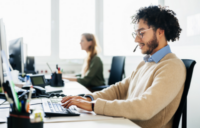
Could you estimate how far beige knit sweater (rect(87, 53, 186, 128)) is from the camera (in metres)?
0.88

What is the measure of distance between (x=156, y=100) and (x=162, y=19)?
0.54m

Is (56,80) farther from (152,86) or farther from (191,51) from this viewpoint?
(191,51)

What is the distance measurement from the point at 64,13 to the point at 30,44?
2.77 feet

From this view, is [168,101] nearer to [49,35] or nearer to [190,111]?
[190,111]

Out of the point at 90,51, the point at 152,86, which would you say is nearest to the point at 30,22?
the point at 90,51

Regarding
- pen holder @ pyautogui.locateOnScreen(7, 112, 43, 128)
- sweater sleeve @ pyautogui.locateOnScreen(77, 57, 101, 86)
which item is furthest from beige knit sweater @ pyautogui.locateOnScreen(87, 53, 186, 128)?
sweater sleeve @ pyautogui.locateOnScreen(77, 57, 101, 86)

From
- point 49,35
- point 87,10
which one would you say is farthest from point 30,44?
point 87,10

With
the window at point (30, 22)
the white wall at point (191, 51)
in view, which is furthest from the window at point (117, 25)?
the white wall at point (191, 51)

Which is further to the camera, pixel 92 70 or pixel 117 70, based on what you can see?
pixel 92 70

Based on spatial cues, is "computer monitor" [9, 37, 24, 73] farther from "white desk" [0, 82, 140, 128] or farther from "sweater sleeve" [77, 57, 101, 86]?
"white desk" [0, 82, 140, 128]

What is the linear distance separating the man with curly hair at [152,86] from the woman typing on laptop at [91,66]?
1239mm

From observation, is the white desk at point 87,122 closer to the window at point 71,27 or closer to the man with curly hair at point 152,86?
the man with curly hair at point 152,86

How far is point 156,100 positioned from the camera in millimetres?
900

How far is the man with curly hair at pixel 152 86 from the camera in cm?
89
